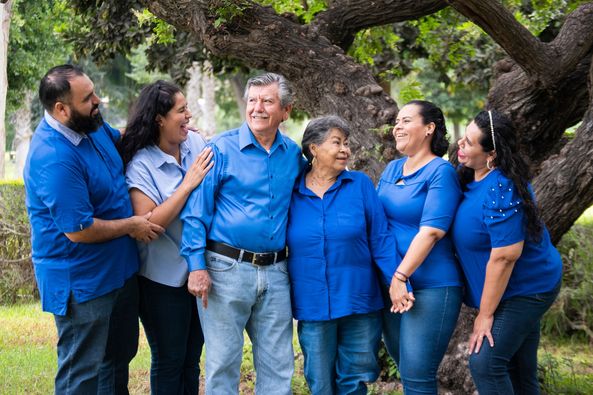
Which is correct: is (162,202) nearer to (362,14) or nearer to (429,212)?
(429,212)

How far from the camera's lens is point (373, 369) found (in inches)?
166

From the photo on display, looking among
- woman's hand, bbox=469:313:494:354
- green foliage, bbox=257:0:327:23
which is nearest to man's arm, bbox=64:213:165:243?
woman's hand, bbox=469:313:494:354

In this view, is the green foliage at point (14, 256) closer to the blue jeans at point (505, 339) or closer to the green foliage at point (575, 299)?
the green foliage at point (575, 299)

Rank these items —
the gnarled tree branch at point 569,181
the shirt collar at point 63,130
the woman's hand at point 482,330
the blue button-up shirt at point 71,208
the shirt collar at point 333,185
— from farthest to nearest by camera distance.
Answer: the gnarled tree branch at point 569,181 < the shirt collar at point 333,185 < the woman's hand at point 482,330 < the shirt collar at point 63,130 < the blue button-up shirt at point 71,208

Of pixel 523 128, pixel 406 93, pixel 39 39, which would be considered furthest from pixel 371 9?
pixel 39 39

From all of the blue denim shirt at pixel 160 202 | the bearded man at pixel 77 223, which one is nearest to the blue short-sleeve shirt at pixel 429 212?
the blue denim shirt at pixel 160 202

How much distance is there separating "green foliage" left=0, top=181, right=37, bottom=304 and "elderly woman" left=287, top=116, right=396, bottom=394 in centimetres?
660

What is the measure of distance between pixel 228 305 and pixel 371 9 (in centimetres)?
353

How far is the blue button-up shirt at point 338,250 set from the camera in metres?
4.10

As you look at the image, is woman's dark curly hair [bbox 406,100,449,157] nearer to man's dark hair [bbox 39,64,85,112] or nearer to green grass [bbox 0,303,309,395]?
man's dark hair [bbox 39,64,85,112]

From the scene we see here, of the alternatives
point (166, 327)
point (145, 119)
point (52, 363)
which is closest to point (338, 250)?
point (166, 327)

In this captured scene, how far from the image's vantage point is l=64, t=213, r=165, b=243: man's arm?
381cm

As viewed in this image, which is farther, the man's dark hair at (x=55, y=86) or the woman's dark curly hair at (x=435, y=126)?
the woman's dark curly hair at (x=435, y=126)

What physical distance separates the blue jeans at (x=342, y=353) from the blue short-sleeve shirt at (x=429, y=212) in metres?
0.43
